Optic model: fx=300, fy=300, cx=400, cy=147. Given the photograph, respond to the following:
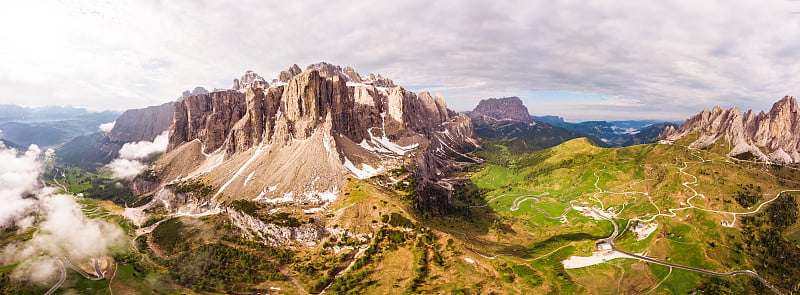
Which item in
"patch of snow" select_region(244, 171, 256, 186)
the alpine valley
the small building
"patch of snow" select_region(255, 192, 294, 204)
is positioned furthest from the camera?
"patch of snow" select_region(244, 171, 256, 186)

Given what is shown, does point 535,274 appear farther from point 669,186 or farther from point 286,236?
point 669,186

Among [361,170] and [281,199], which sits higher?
[361,170]

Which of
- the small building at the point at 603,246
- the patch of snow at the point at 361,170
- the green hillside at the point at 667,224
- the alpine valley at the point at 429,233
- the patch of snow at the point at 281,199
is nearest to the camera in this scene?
the alpine valley at the point at 429,233

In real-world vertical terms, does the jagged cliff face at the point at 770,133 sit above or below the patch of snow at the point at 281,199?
above

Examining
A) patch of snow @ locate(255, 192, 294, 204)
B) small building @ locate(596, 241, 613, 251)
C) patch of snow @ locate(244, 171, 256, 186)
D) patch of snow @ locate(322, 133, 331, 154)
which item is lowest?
small building @ locate(596, 241, 613, 251)

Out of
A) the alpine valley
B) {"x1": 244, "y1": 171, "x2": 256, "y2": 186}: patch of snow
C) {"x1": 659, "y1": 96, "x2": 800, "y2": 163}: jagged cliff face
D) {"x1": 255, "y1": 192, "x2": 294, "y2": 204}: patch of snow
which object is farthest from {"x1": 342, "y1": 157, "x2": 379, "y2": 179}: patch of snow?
{"x1": 659, "y1": 96, "x2": 800, "y2": 163}: jagged cliff face

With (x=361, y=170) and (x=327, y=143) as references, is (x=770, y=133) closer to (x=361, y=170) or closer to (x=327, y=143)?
(x=361, y=170)

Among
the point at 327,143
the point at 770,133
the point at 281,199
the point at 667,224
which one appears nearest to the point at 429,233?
the point at 281,199

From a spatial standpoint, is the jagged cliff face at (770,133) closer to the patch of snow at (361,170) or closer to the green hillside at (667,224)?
the green hillside at (667,224)

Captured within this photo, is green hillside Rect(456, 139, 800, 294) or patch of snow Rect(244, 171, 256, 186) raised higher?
patch of snow Rect(244, 171, 256, 186)

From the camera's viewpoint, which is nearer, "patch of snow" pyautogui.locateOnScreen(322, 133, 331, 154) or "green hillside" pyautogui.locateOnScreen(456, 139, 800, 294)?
"green hillside" pyautogui.locateOnScreen(456, 139, 800, 294)

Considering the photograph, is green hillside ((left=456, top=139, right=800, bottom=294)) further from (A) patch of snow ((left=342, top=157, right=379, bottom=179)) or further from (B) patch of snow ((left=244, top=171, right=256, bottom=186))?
(B) patch of snow ((left=244, top=171, right=256, bottom=186))

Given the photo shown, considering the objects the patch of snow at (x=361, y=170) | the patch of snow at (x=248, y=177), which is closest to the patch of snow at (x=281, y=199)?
the patch of snow at (x=248, y=177)

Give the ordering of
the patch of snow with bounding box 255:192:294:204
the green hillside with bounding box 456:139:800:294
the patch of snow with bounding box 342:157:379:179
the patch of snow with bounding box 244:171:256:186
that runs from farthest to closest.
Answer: the patch of snow with bounding box 342:157:379:179
the patch of snow with bounding box 244:171:256:186
the patch of snow with bounding box 255:192:294:204
the green hillside with bounding box 456:139:800:294
